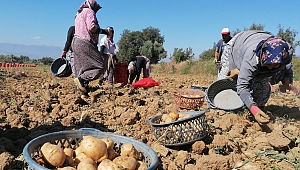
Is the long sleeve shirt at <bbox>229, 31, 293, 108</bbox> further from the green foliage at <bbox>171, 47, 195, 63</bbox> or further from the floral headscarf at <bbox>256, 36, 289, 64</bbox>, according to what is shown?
the green foliage at <bbox>171, 47, 195, 63</bbox>

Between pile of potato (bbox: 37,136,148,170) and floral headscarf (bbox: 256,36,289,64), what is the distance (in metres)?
1.69

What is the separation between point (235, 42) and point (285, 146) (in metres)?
1.67

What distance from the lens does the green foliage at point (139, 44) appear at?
42.4m

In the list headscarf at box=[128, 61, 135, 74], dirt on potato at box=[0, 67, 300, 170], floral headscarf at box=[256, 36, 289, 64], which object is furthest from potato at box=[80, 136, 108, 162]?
headscarf at box=[128, 61, 135, 74]

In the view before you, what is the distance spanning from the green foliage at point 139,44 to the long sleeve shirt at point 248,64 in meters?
38.4

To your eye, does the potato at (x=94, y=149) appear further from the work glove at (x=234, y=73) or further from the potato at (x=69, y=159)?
the work glove at (x=234, y=73)

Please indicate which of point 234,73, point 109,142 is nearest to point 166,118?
point 109,142

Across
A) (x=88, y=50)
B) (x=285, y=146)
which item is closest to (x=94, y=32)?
Answer: (x=88, y=50)

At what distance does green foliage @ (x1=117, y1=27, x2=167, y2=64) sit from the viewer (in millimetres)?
42406

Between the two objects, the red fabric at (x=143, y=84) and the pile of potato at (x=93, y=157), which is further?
the red fabric at (x=143, y=84)

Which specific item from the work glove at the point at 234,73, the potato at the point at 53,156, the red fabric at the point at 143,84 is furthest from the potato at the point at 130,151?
the red fabric at the point at 143,84

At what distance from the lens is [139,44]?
4894cm

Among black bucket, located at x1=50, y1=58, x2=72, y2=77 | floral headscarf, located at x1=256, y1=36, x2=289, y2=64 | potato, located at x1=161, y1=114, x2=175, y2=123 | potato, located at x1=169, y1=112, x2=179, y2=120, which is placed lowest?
potato, located at x1=161, y1=114, x2=175, y2=123

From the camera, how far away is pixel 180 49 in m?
34.0
